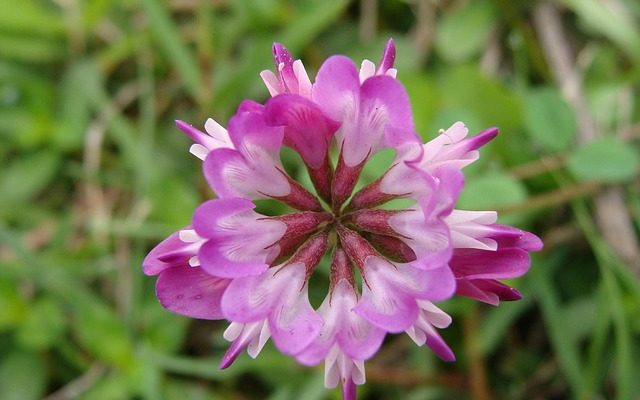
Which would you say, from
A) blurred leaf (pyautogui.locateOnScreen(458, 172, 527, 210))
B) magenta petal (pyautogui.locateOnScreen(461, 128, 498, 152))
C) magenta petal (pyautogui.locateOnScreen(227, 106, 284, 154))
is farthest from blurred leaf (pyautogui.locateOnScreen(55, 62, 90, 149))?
magenta petal (pyautogui.locateOnScreen(461, 128, 498, 152))

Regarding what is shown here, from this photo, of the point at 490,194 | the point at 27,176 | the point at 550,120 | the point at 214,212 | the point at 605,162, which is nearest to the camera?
the point at 214,212

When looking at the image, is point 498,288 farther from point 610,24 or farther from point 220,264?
point 610,24

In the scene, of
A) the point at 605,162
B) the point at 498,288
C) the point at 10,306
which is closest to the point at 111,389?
the point at 10,306

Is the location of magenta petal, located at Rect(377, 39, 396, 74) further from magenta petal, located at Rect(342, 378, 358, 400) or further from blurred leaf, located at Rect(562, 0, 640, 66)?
blurred leaf, located at Rect(562, 0, 640, 66)

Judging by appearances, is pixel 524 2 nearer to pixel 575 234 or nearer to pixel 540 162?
pixel 540 162

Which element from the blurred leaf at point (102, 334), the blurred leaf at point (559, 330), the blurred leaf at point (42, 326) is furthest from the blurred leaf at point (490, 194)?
the blurred leaf at point (42, 326)
